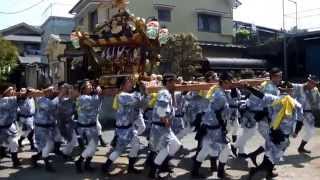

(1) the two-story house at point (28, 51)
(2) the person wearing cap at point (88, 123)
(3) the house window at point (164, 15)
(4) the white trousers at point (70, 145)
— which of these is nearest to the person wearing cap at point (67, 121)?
(4) the white trousers at point (70, 145)

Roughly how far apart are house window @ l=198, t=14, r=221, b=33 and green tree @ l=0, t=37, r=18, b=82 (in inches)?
503

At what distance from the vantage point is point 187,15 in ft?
101

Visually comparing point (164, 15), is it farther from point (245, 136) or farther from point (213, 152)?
point (213, 152)

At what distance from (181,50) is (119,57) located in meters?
7.33

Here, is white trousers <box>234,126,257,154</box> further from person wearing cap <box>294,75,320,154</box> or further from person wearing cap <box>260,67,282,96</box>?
person wearing cap <box>294,75,320,154</box>

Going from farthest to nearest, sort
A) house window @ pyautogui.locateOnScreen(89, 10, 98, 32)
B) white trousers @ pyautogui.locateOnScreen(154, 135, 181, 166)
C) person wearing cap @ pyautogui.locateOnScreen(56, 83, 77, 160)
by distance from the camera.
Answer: house window @ pyautogui.locateOnScreen(89, 10, 98, 32) < person wearing cap @ pyautogui.locateOnScreen(56, 83, 77, 160) < white trousers @ pyautogui.locateOnScreen(154, 135, 181, 166)

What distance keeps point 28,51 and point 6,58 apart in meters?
13.9

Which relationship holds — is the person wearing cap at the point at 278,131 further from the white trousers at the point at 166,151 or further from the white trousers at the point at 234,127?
the white trousers at the point at 234,127

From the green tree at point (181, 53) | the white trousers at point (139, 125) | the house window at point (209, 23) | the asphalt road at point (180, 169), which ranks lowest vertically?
the asphalt road at point (180, 169)

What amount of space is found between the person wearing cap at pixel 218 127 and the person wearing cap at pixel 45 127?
139 inches

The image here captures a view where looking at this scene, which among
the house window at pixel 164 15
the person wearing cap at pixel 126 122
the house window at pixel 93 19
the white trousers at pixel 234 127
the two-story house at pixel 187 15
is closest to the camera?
the person wearing cap at pixel 126 122

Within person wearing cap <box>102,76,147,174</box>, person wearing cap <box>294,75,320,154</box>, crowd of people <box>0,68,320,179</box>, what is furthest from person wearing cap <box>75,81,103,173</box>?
person wearing cap <box>294,75,320,154</box>

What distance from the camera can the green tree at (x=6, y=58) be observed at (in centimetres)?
3228

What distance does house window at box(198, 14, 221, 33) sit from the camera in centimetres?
3150
